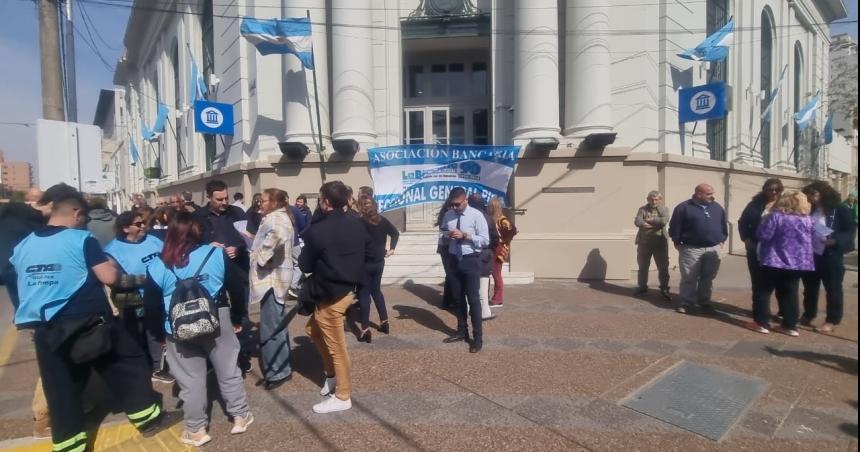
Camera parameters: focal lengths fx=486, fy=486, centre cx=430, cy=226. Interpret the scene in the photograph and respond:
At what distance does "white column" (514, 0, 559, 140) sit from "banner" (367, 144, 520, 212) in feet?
4.01

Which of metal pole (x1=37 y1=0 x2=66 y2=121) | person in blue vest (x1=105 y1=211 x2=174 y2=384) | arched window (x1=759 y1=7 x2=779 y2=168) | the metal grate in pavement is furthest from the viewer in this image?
arched window (x1=759 y1=7 x2=779 y2=168)

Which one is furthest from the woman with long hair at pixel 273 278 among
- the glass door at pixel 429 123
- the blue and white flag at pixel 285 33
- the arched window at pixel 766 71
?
the arched window at pixel 766 71

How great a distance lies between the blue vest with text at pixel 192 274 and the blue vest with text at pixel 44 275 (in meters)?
0.49

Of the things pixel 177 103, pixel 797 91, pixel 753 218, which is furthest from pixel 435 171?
pixel 797 91

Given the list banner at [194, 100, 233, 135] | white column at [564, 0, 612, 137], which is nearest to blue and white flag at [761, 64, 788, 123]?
white column at [564, 0, 612, 137]

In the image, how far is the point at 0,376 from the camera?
4.89 meters

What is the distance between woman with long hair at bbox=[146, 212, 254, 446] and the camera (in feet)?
11.3

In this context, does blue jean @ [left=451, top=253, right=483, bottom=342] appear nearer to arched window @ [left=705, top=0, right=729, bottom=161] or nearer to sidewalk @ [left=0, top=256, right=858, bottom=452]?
sidewalk @ [left=0, top=256, right=858, bottom=452]

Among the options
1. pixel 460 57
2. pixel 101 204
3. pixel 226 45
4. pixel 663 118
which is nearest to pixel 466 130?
pixel 460 57

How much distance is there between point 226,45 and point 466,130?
688 centimetres

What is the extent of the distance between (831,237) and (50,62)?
28.7 ft

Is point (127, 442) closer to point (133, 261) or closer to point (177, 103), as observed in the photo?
point (133, 261)

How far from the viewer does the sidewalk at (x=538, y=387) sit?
339cm

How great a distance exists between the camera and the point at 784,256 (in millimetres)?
5129
